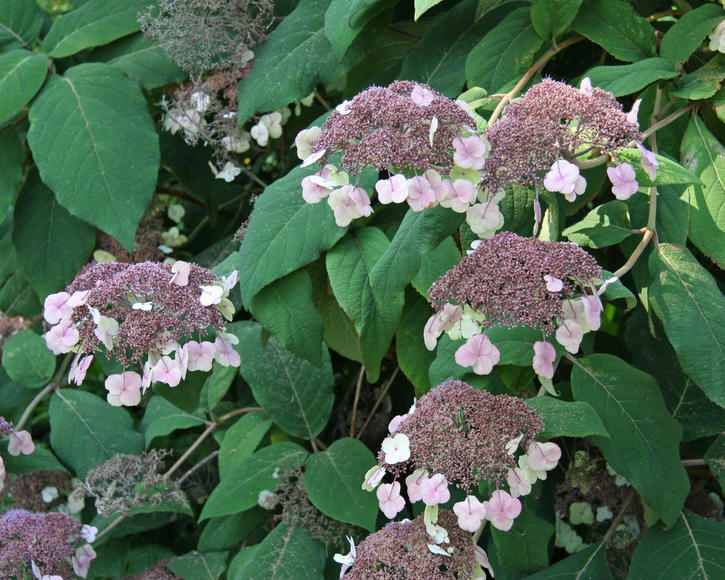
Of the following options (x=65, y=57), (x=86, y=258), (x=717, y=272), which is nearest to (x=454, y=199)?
(x=717, y=272)

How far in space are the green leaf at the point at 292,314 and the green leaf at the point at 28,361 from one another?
2.57 ft

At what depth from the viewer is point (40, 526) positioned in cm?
153

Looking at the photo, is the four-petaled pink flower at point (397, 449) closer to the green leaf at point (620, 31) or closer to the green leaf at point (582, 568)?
the green leaf at point (582, 568)

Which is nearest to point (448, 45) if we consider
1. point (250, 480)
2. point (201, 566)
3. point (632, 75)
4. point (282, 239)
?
point (632, 75)

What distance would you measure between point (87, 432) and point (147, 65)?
0.81m

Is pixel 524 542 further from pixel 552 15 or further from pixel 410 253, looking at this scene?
pixel 552 15

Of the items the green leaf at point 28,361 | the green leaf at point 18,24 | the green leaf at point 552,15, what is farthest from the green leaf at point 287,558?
the green leaf at point 18,24

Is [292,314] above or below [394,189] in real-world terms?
below

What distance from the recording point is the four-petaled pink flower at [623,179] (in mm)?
1003

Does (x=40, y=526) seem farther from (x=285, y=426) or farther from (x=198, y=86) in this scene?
(x=198, y=86)

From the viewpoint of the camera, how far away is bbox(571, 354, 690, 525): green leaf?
3.81 feet

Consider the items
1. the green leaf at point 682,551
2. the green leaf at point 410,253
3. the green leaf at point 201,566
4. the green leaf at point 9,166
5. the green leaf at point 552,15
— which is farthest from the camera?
the green leaf at point 9,166

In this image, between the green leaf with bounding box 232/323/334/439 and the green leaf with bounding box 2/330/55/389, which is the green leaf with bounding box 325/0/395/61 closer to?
the green leaf with bounding box 232/323/334/439

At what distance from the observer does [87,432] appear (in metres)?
1.85
